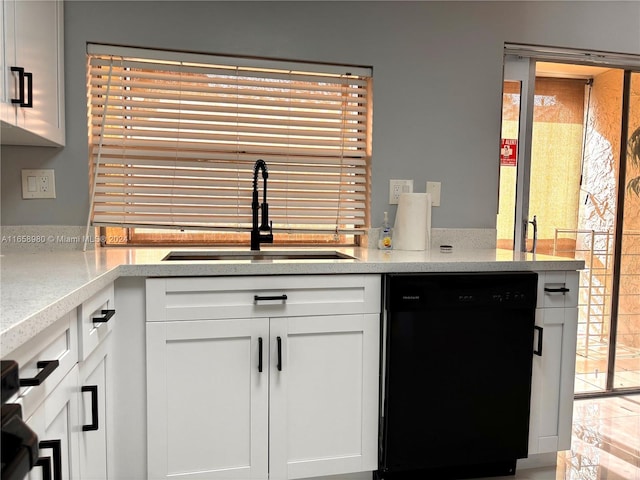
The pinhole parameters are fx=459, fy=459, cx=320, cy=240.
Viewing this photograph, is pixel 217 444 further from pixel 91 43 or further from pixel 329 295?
pixel 91 43

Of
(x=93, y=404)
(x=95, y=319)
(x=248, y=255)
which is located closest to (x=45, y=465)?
(x=93, y=404)

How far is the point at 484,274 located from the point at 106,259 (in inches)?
57.9

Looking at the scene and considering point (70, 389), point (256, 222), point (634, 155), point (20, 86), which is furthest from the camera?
point (634, 155)

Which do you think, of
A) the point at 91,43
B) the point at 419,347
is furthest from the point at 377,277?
the point at 91,43

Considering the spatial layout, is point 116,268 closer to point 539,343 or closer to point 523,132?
point 539,343

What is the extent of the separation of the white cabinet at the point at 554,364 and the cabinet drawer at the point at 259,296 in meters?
0.77

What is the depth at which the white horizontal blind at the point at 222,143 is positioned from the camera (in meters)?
2.15

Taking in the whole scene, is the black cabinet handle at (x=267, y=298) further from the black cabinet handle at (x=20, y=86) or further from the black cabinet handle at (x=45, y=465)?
the black cabinet handle at (x=20, y=86)

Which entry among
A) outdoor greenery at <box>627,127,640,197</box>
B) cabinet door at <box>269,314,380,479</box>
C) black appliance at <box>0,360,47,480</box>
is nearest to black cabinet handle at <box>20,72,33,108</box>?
cabinet door at <box>269,314,380,479</box>

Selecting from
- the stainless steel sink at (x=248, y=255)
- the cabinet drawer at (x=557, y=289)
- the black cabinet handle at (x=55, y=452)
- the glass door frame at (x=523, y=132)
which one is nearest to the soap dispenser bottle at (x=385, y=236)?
the stainless steel sink at (x=248, y=255)

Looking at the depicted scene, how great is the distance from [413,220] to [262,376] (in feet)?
3.46

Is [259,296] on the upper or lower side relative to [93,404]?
upper

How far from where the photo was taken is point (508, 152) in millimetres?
2625

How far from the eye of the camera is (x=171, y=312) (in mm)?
1646
